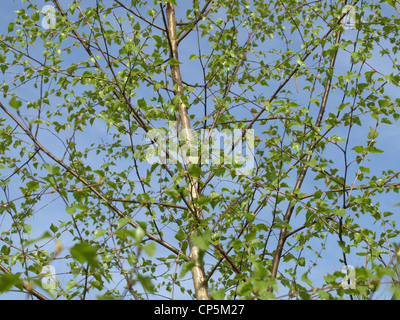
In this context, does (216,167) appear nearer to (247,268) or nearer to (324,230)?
(247,268)

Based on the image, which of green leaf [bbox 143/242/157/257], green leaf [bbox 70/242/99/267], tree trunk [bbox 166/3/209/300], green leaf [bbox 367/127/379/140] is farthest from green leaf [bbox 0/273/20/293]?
green leaf [bbox 367/127/379/140]

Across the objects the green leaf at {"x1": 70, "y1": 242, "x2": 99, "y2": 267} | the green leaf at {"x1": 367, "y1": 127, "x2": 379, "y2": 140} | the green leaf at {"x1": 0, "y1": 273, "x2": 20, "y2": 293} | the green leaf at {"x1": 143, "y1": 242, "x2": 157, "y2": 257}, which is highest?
the green leaf at {"x1": 367, "y1": 127, "x2": 379, "y2": 140}

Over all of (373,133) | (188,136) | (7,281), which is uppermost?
(188,136)

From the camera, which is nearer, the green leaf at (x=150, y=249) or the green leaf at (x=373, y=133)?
the green leaf at (x=150, y=249)

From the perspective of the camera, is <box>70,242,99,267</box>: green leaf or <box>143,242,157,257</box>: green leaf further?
<box>143,242,157,257</box>: green leaf

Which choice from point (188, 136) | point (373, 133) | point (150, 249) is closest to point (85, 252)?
point (150, 249)

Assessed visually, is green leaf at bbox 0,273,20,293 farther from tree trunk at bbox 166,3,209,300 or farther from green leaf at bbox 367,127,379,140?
green leaf at bbox 367,127,379,140

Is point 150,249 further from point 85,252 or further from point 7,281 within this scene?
point 7,281

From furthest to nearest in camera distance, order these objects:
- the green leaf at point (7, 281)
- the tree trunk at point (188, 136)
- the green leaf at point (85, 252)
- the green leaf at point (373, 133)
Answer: the tree trunk at point (188, 136) → the green leaf at point (373, 133) → the green leaf at point (7, 281) → the green leaf at point (85, 252)

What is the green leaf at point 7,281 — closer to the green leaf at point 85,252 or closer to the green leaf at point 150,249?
the green leaf at point 85,252

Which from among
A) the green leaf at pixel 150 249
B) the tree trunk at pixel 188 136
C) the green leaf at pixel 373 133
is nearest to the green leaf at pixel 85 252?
the green leaf at pixel 150 249

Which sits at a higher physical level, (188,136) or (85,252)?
(188,136)
